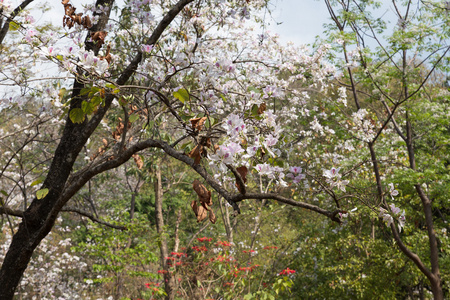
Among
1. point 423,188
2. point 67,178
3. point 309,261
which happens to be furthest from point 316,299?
point 67,178

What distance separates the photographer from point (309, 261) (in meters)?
6.87

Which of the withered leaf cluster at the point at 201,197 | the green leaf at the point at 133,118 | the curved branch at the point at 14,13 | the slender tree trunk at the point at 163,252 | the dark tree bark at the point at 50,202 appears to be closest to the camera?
the withered leaf cluster at the point at 201,197

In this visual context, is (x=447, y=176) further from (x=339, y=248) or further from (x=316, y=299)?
(x=316, y=299)

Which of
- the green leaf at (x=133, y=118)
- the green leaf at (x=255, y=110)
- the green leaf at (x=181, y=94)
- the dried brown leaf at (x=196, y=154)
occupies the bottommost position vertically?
the dried brown leaf at (x=196, y=154)

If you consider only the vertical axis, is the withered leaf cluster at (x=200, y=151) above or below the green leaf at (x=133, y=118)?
below

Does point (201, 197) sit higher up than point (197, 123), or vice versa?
point (197, 123)

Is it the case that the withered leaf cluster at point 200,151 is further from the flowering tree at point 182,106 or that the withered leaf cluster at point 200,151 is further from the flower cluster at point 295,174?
the flower cluster at point 295,174

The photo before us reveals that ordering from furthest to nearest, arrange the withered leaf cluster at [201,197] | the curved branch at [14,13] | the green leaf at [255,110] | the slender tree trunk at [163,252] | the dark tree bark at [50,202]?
the slender tree trunk at [163,252] → the curved branch at [14,13] → the dark tree bark at [50,202] → the green leaf at [255,110] → the withered leaf cluster at [201,197]

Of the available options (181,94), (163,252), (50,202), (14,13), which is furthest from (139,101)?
(163,252)

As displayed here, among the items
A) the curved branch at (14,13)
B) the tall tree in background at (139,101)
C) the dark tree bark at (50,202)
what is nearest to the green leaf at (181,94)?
the tall tree in background at (139,101)

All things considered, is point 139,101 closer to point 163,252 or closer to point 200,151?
point 200,151

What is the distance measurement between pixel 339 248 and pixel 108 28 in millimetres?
5329

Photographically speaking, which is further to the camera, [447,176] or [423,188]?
[423,188]

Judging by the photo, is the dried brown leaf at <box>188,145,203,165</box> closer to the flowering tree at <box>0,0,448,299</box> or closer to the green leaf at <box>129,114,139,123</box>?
the flowering tree at <box>0,0,448,299</box>
